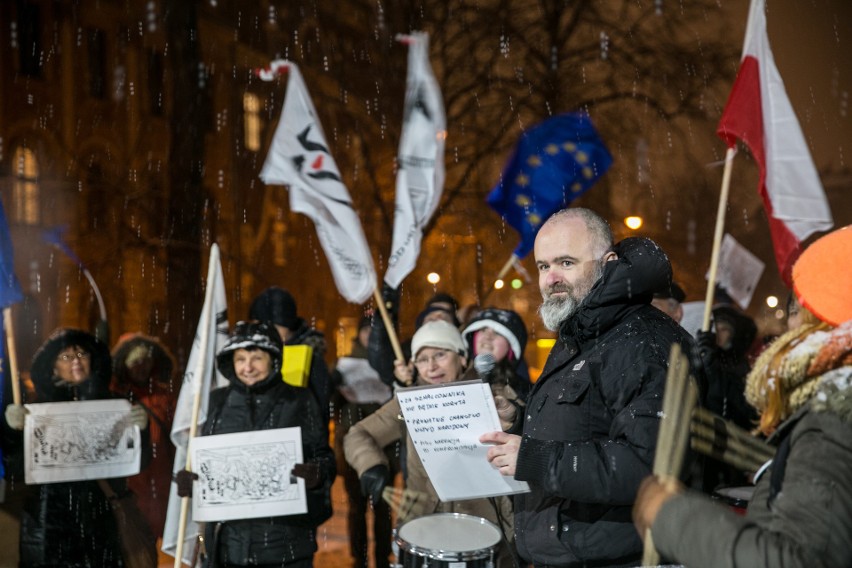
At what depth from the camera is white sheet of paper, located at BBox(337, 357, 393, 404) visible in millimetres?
7363

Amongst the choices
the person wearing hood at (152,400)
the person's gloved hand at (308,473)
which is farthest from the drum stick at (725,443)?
the person wearing hood at (152,400)

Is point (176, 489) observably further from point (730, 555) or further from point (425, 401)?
point (730, 555)

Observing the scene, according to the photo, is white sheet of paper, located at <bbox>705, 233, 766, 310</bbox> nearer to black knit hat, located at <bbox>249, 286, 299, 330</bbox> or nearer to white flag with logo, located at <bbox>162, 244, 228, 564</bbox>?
black knit hat, located at <bbox>249, 286, 299, 330</bbox>

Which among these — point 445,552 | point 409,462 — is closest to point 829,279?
point 445,552

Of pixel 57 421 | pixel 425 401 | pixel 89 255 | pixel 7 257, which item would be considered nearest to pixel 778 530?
pixel 425 401

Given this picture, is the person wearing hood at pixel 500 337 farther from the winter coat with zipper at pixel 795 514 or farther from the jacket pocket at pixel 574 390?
the winter coat with zipper at pixel 795 514

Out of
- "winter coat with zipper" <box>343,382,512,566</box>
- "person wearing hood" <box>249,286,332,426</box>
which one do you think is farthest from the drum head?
"person wearing hood" <box>249,286,332,426</box>

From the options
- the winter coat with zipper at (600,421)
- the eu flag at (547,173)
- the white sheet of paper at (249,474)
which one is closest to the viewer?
the winter coat with zipper at (600,421)

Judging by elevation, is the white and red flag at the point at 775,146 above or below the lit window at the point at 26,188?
below

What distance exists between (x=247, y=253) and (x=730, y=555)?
25.4 metres

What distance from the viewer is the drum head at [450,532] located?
356cm

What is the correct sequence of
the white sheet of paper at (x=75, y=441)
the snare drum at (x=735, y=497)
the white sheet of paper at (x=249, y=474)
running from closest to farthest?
the snare drum at (x=735, y=497) < the white sheet of paper at (x=249, y=474) < the white sheet of paper at (x=75, y=441)

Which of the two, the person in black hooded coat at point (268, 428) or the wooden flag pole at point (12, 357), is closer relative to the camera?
the person in black hooded coat at point (268, 428)

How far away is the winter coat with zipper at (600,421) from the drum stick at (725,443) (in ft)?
1.16
